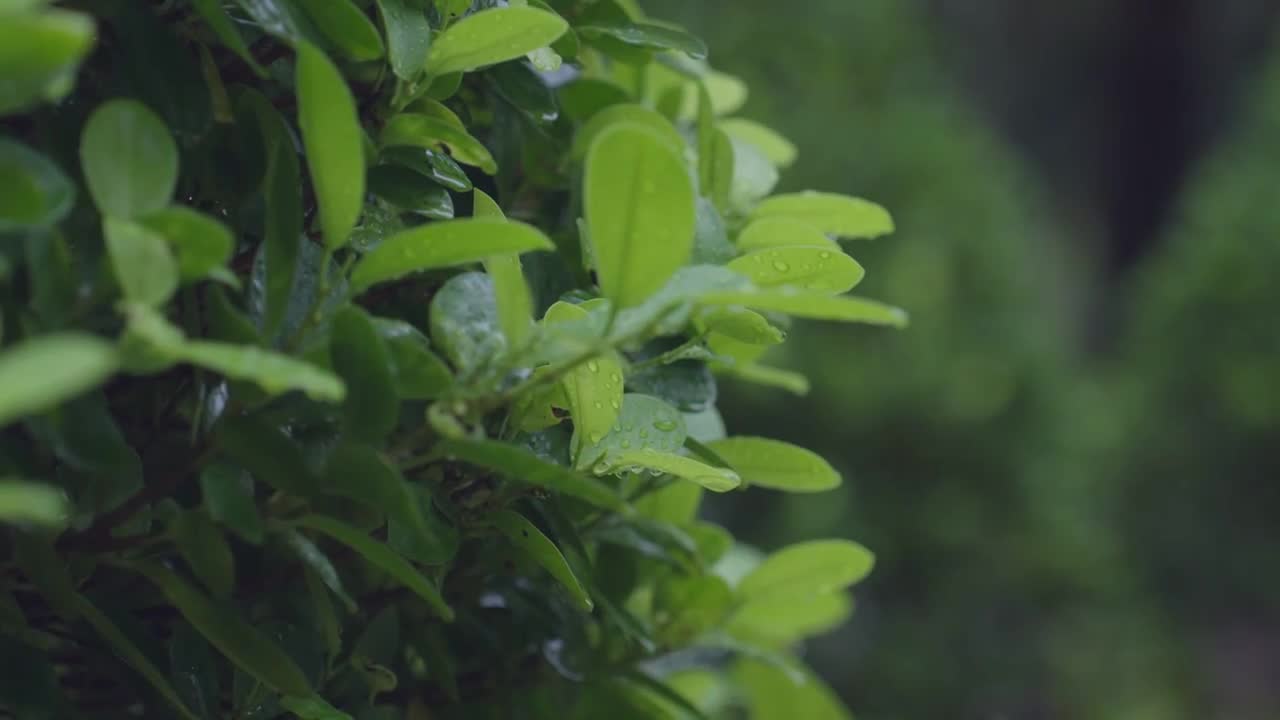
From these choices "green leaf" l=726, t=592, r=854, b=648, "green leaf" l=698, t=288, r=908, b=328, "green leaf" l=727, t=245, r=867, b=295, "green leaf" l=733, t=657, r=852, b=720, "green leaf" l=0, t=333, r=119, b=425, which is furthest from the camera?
"green leaf" l=733, t=657, r=852, b=720

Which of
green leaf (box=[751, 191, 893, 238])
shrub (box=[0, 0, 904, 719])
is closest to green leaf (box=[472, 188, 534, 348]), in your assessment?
shrub (box=[0, 0, 904, 719])

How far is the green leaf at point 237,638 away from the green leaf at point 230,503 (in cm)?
6

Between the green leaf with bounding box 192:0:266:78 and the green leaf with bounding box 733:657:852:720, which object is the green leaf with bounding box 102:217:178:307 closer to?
the green leaf with bounding box 192:0:266:78

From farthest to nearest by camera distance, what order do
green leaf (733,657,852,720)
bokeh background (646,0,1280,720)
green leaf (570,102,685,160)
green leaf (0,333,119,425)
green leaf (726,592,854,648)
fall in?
bokeh background (646,0,1280,720) < green leaf (733,657,852,720) < green leaf (726,592,854,648) < green leaf (570,102,685,160) < green leaf (0,333,119,425)

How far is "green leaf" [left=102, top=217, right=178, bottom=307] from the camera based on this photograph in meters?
0.34

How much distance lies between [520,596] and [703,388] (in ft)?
0.57

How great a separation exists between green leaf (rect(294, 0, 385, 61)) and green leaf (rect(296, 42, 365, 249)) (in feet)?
0.23

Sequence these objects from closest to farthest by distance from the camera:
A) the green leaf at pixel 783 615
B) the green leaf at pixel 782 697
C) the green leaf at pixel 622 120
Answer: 1. the green leaf at pixel 622 120
2. the green leaf at pixel 783 615
3. the green leaf at pixel 782 697

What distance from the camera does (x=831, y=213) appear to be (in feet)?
2.04

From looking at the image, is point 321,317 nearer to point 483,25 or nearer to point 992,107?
point 483,25

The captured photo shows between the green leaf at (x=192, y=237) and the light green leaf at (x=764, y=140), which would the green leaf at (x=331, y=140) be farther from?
the light green leaf at (x=764, y=140)

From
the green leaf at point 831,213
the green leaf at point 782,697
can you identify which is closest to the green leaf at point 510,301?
the green leaf at point 831,213

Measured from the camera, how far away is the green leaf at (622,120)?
59cm

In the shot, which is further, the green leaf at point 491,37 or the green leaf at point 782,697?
the green leaf at point 782,697
